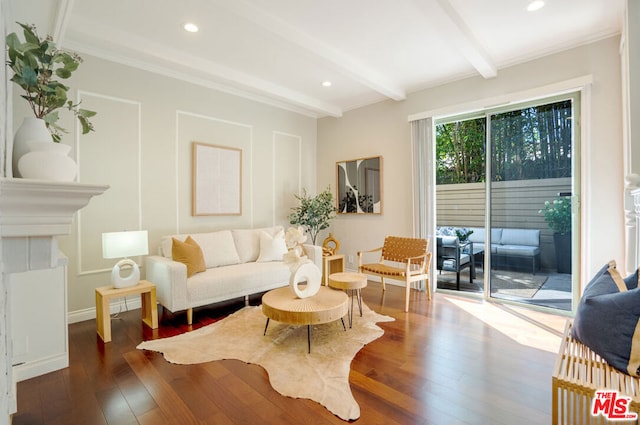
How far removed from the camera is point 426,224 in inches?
174

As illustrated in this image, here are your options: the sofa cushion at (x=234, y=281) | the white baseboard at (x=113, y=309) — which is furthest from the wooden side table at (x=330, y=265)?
the white baseboard at (x=113, y=309)

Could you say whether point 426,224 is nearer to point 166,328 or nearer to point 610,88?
point 610,88

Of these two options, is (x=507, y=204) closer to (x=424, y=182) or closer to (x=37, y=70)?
(x=424, y=182)

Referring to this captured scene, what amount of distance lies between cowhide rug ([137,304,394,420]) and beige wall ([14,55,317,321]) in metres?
1.41

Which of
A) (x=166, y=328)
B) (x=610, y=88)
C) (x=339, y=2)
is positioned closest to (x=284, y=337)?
(x=166, y=328)

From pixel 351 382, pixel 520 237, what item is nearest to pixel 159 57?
pixel 351 382

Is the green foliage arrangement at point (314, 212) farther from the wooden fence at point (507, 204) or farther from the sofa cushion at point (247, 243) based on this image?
the wooden fence at point (507, 204)

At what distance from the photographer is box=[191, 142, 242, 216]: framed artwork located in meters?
4.17

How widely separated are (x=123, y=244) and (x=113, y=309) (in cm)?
101

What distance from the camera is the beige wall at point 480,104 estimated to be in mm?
3100

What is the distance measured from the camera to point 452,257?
4.42 meters

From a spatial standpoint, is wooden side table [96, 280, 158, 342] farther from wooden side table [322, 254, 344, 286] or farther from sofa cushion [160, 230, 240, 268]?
wooden side table [322, 254, 344, 286]

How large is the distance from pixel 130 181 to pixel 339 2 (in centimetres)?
297

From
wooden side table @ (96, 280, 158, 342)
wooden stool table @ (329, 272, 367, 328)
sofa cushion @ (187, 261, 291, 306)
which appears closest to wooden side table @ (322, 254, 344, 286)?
sofa cushion @ (187, 261, 291, 306)
